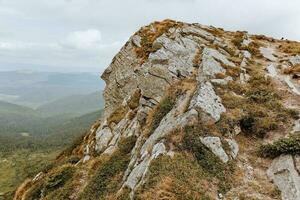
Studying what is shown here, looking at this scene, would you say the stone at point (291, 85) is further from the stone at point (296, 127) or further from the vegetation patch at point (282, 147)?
the vegetation patch at point (282, 147)

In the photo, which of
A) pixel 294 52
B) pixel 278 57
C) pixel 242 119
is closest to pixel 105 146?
pixel 242 119

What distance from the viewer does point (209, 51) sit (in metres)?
31.8

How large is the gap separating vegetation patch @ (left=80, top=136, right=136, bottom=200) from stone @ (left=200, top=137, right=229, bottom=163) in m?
5.58

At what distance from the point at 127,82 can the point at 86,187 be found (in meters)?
20.5

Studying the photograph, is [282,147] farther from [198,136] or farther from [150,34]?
[150,34]

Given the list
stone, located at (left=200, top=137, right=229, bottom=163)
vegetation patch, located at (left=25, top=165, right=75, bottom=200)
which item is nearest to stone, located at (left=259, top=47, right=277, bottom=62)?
stone, located at (left=200, top=137, right=229, bottom=163)

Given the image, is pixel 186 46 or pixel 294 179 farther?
pixel 186 46

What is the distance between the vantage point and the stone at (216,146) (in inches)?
679

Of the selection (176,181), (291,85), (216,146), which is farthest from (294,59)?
(176,181)

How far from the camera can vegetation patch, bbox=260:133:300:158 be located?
680 inches

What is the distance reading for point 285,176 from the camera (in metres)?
15.9

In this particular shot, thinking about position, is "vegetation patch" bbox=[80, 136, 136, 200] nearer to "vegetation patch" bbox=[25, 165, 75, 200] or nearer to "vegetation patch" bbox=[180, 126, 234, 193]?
"vegetation patch" bbox=[25, 165, 75, 200]

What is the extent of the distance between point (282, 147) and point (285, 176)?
2.21 m

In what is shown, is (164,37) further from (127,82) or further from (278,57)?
(278,57)
